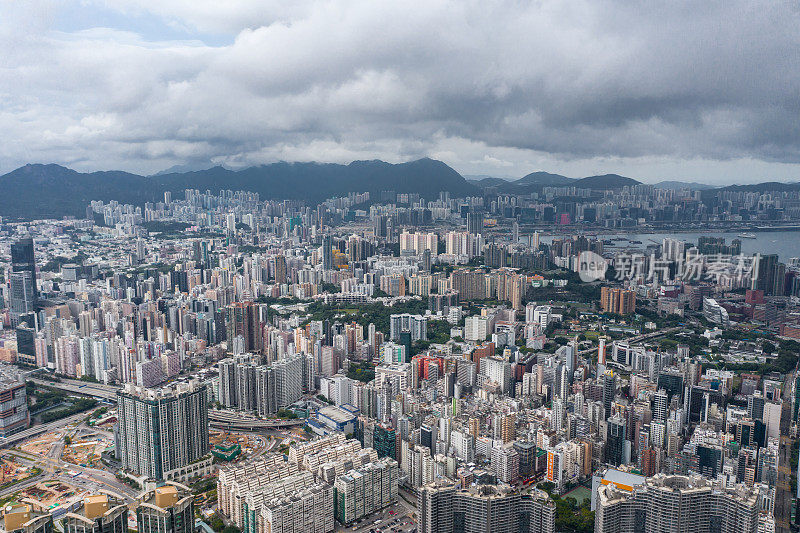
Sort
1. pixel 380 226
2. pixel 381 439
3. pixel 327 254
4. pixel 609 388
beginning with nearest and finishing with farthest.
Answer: pixel 381 439 < pixel 609 388 < pixel 327 254 < pixel 380 226

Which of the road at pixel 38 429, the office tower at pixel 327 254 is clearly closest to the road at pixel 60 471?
the road at pixel 38 429

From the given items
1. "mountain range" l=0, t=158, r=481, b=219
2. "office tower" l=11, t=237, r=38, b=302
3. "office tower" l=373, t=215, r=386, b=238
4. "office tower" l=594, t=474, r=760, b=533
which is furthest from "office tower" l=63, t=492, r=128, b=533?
"mountain range" l=0, t=158, r=481, b=219

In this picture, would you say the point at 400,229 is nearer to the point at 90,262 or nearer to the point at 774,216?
the point at 90,262

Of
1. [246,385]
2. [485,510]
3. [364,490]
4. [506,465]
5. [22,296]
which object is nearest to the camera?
[485,510]

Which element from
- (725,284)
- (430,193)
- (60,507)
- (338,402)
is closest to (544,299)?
(725,284)

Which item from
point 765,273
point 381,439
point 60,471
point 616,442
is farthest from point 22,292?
point 765,273

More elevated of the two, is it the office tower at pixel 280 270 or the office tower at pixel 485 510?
the office tower at pixel 280 270

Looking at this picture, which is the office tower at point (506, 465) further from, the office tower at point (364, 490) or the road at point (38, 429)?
the road at point (38, 429)

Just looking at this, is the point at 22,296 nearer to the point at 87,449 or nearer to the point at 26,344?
the point at 26,344
